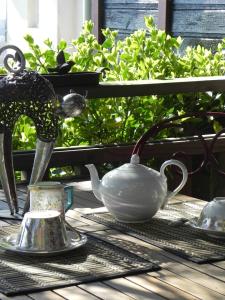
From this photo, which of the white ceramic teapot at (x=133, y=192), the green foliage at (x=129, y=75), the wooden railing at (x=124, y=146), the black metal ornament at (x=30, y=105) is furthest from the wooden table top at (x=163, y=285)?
the green foliage at (x=129, y=75)

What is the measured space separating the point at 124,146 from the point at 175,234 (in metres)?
1.45

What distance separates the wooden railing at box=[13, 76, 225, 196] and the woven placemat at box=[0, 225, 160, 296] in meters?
1.23

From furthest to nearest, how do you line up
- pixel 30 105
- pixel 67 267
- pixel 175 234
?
pixel 30 105, pixel 175 234, pixel 67 267

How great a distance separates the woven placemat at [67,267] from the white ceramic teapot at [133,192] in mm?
215

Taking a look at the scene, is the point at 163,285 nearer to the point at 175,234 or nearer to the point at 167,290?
the point at 167,290

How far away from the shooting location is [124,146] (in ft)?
12.0

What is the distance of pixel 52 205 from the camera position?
218 centimetres

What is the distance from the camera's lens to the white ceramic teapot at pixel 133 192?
2299mm

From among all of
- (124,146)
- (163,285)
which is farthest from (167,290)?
(124,146)

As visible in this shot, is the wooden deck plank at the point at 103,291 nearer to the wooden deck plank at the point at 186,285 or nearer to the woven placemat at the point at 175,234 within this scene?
the wooden deck plank at the point at 186,285

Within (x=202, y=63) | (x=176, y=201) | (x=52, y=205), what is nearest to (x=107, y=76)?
(x=202, y=63)

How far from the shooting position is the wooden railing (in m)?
3.37

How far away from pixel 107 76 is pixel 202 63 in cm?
49

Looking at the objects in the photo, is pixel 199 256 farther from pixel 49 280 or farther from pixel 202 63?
pixel 202 63
